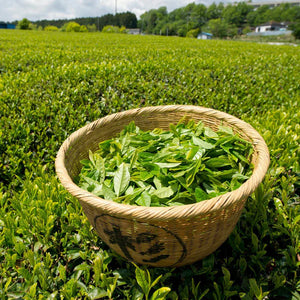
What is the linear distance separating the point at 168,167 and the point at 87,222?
2.48ft

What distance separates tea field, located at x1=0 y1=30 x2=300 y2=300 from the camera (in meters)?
1.57

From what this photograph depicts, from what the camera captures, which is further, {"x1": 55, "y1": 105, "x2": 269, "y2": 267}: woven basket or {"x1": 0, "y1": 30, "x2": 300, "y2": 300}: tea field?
{"x1": 0, "y1": 30, "x2": 300, "y2": 300}: tea field

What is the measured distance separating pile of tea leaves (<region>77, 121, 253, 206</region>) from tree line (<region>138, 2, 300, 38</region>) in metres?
87.1

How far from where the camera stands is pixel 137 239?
52.1 inches

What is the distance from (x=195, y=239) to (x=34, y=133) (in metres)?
2.49

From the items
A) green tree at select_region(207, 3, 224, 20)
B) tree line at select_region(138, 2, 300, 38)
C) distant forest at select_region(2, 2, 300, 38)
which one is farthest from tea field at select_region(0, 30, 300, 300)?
green tree at select_region(207, 3, 224, 20)

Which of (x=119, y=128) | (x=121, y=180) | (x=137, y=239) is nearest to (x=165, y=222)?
(x=137, y=239)

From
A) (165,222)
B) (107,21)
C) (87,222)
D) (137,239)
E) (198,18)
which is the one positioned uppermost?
(198,18)

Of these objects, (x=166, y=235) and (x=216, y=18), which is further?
(x=216, y=18)

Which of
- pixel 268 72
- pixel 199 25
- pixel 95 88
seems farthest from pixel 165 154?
pixel 199 25

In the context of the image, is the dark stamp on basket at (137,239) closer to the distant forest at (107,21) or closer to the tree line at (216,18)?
the tree line at (216,18)

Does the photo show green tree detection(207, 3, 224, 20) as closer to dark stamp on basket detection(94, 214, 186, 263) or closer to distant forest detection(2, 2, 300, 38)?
distant forest detection(2, 2, 300, 38)

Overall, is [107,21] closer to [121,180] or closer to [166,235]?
[121,180]

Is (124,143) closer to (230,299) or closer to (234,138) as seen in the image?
(234,138)
